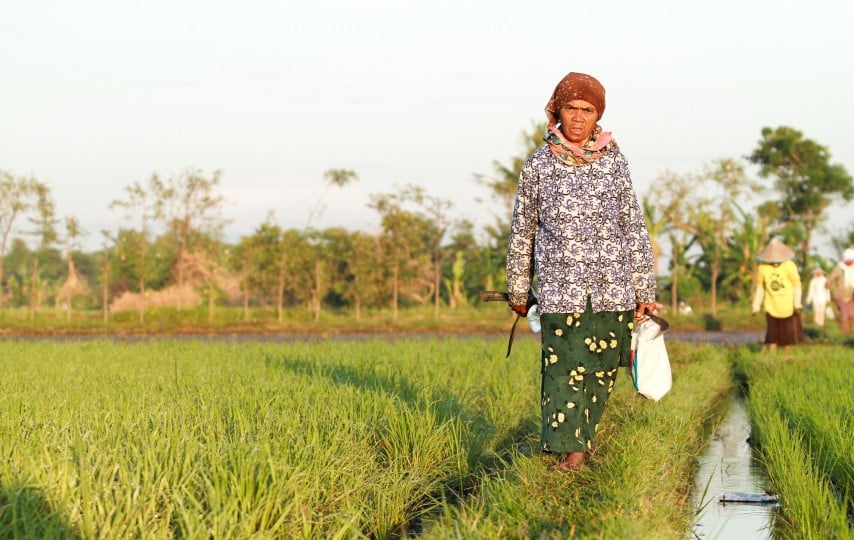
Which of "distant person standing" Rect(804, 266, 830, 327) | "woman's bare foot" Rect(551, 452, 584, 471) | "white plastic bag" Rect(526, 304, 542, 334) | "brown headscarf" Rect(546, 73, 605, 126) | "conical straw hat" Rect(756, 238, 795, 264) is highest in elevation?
"brown headscarf" Rect(546, 73, 605, 126)

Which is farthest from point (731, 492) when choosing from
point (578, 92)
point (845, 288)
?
point (845, 288)

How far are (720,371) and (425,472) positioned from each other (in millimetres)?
6726

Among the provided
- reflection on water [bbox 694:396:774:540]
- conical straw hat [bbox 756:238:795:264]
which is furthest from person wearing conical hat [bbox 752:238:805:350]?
reflection on water [bbox 694:396:774:540]

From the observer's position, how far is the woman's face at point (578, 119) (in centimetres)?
495

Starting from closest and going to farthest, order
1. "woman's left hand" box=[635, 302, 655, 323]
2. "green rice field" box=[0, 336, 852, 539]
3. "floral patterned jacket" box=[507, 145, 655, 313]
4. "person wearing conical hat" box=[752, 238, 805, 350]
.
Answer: "green rice field" box=[0, 336, 852, 539] < "floral patterned jacket" box=[507, 145, 655, 313] < "woman's left hand" box=[635, 302, 655, 323] < "person wearing conical hat" box=[752, 238, 805, 350]

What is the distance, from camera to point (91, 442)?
4.34 metres

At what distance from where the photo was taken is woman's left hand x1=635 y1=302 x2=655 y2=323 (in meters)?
5.12

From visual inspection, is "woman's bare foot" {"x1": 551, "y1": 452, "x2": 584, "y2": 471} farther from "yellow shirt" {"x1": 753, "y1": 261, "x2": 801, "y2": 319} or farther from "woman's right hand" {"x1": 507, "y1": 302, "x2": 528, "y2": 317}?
"yellow shirt" {"x1": 753, "y1": 261, "x2": 801, "y2": 319}

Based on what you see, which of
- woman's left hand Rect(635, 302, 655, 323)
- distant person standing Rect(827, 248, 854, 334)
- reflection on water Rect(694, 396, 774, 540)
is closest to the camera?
reflection on water Rect(694, 396, 774, 540)

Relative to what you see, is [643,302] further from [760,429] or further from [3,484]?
[3,484]

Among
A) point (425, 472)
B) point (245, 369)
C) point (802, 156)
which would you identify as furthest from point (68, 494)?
point (802, 156)

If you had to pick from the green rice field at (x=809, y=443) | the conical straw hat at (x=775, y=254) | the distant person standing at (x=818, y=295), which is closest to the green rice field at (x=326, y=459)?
the green rice field at (x=809, y=443)

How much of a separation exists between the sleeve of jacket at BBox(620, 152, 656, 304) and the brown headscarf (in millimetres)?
302

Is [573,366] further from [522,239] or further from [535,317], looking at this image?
[522,239]
